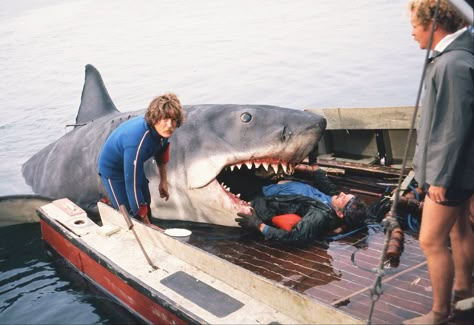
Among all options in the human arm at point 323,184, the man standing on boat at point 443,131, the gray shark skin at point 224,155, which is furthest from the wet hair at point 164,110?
the man standing on boat at point 443,131

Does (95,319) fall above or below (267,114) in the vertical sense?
below

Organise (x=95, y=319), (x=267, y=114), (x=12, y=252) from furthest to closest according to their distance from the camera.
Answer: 1. (x=12, y=252)
2. (x=267, y=114)
3. (x=95, y=319)

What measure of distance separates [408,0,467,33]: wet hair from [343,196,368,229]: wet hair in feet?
7.53

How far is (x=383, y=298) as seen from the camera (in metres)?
3.73

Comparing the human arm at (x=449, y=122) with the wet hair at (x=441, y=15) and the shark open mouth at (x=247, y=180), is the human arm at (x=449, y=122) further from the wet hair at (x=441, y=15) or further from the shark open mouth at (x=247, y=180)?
the shark open mouth at (x=247, y=180)

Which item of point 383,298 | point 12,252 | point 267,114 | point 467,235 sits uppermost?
point 267,114

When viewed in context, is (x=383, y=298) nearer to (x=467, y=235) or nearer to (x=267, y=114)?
(x=467, y=235)

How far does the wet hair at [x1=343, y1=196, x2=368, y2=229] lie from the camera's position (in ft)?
15.6

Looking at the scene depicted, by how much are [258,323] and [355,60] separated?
1976 centimetres

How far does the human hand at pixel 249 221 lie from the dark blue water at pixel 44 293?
1.30m

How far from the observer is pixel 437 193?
2775mm

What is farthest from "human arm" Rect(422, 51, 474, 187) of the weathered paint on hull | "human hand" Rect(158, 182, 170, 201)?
"human hand" Rect(158, 182, 170, 201)

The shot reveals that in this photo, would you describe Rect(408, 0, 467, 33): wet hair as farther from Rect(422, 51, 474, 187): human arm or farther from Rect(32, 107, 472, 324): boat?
Rect(32, 107, 472, 324): boat

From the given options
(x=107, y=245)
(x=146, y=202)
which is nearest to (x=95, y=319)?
(x=107, y=245)
